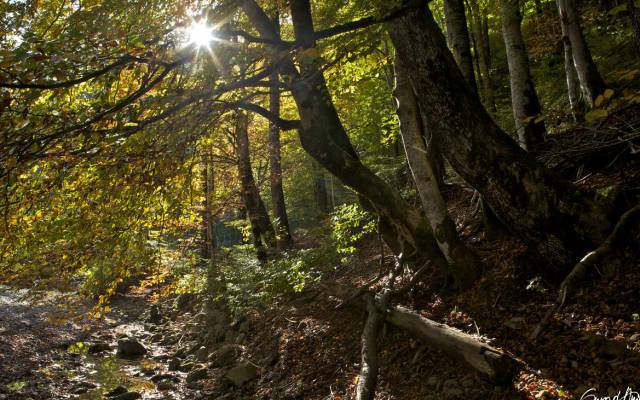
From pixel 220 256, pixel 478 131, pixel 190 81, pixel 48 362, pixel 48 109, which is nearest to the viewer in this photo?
pixel 48 109

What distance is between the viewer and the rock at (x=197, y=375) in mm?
9406

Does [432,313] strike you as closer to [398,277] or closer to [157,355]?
[398,277]

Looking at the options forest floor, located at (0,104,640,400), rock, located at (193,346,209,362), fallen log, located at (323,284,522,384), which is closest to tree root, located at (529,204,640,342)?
forest floor, located at (0,104,640,400)

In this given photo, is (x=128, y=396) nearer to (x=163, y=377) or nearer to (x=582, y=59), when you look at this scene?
(x=163, y=377)

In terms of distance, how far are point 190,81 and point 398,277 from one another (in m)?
5.36

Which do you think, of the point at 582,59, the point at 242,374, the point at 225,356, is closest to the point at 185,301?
the point at 225,356

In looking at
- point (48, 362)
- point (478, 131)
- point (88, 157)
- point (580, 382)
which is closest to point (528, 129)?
point (478, 131)

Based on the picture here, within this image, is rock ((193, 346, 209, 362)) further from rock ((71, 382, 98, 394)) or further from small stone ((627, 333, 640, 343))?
small stone ((627, 333, 640, 343))

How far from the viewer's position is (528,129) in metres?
7.67

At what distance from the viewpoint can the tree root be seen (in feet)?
16.1

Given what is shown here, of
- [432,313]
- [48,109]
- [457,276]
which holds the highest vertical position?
[48,109]

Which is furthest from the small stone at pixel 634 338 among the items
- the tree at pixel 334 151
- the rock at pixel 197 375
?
the rock at pixel 197 375

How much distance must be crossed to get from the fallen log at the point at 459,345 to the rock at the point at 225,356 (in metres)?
4.68

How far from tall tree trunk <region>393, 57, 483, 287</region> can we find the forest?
33 mm
